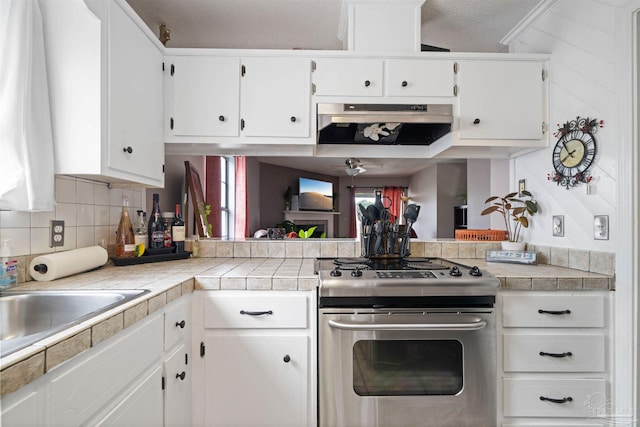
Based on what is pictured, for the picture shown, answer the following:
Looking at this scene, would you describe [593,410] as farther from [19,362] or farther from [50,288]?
[50,288]

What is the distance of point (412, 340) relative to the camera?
1.39 m

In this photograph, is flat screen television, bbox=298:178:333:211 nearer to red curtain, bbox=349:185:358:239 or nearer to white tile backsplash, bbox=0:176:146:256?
red curtain, bbox=349:185:358:239

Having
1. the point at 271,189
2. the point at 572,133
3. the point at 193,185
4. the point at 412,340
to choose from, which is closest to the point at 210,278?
the point at 412,340

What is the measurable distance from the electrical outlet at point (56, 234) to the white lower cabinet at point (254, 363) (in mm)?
671

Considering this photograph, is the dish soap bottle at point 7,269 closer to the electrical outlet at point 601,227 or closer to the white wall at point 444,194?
the electrical outlet at point 601,227

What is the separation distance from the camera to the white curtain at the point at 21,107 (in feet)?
3.67

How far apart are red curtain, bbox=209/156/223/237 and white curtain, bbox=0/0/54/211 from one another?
210 centimetres

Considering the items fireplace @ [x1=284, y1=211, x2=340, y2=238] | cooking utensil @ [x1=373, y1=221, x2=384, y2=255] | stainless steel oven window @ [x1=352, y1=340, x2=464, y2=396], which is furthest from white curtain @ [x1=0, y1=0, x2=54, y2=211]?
fireplace @ [x1=284, y1=211, x2=340, y2=238]

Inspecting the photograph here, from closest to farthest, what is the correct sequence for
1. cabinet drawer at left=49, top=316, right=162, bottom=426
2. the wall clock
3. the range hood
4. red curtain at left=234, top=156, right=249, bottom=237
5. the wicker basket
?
cabinet drawer at left=49, top=316, right=162, bottom=426
the wall clock
the range hood
the wicker basket
red curtain at left=234, top=156, right=249, bottom=237

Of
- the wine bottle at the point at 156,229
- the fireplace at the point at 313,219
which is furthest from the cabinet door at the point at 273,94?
the fireplace at the point at 313,219

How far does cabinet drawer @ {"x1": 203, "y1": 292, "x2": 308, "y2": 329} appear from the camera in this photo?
4.59 ft

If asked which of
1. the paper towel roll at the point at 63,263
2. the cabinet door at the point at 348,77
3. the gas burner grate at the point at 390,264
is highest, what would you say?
the cabinet door at the point at 348,77

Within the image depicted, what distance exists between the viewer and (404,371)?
54.6 inches

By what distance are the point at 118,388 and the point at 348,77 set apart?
5.52 ft
